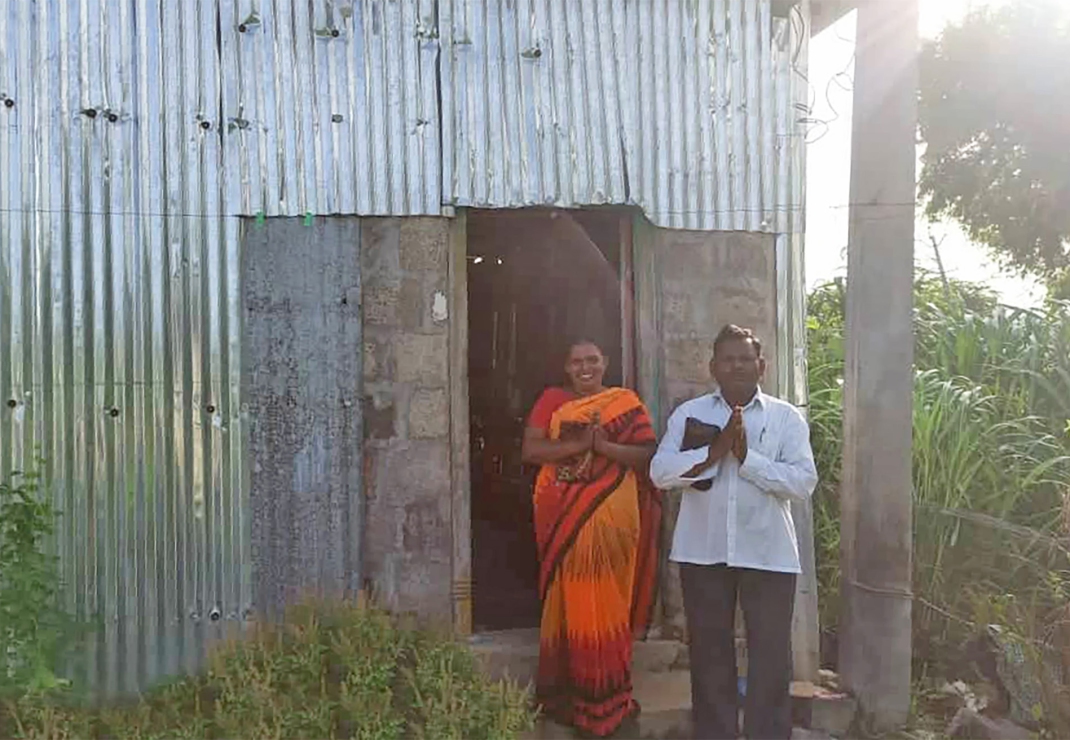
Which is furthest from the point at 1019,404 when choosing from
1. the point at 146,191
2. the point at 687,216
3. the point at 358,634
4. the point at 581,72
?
the point at 146,191

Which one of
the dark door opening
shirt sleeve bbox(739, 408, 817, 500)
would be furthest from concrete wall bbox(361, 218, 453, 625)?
shirt sleeve bbox(739, 408, 817, 500)

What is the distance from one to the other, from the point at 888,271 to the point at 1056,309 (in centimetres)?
329

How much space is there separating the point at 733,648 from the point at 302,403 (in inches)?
87.6

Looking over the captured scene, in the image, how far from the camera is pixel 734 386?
4672 mm

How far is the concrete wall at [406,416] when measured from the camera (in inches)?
Answer: 204

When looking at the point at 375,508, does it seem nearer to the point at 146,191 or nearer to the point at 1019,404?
the point at 146,191

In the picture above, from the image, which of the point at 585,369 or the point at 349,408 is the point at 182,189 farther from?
the point at 585,369

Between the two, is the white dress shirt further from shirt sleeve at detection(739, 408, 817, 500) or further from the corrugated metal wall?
the corrugated metal wall

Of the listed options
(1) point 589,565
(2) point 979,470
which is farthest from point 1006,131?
(1) point 589,565

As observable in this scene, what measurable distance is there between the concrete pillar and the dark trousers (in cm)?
76

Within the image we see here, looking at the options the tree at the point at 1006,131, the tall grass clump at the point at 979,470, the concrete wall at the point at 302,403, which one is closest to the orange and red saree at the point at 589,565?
the concrete wall at the point at 302,403

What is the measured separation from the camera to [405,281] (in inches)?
205

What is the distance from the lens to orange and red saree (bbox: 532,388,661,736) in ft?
15.8

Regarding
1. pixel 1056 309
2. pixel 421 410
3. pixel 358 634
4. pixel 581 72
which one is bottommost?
pixel 358 634
